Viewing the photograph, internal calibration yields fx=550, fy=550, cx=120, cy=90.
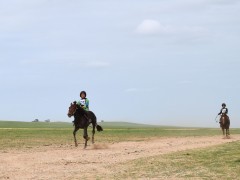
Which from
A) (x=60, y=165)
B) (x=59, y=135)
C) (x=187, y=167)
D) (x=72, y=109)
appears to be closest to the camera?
(x=187, y=167)

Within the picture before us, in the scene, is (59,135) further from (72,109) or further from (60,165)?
(60,165)

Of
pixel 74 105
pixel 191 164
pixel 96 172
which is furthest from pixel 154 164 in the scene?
pixel 74 105

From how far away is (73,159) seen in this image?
22609mm

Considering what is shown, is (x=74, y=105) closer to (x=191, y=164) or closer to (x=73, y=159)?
(x=73, y=159)

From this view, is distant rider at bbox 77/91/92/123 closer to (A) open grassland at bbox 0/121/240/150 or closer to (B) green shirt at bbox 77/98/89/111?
(B) green shirt at bbox 77/98/89/111

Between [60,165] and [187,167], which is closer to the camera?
[187,167]

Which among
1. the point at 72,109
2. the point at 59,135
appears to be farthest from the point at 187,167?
the point at 59,135

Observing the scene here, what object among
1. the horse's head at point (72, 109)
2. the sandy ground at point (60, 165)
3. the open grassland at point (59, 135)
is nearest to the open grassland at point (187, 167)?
the sandy ground at point (60, 165)

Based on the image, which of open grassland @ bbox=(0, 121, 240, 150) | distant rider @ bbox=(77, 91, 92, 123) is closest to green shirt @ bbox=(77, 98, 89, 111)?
distant rider @ bbox=(77, 91, 92, 123)

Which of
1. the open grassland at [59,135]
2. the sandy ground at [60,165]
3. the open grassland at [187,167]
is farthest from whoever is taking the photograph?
the open grassland at [59,135]

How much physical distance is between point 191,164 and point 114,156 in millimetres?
5640

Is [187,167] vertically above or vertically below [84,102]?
below

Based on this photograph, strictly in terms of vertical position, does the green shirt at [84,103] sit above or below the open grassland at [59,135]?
above

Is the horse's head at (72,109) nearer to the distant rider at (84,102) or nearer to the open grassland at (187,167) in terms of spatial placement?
the distant rider at (84,102)
